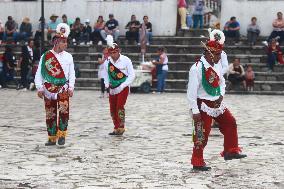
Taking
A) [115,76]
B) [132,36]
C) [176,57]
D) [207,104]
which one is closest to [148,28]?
[132,36]

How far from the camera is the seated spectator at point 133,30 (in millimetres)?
26719

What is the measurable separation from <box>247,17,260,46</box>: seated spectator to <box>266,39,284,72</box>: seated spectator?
4.62 ft

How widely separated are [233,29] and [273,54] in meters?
2.50

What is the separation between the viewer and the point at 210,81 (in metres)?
8.38

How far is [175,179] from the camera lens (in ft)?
24.8

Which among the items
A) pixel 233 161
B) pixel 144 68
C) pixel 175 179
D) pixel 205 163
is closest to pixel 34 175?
pixel 175 179

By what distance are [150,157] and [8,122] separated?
17.0ft

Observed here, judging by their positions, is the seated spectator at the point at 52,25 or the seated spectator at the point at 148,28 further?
the seated spectator at the point at 52,25

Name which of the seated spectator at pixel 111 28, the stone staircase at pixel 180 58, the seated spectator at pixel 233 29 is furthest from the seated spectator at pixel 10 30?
the seated spectator at pixel 233 29

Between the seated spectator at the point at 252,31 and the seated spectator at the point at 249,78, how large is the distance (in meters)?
2.36

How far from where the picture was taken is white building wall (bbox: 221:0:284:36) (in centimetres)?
2666

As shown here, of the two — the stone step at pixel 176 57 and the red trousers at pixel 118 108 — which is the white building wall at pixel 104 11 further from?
the red trousers at pixel 118 108

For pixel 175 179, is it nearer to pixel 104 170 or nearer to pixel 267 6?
pixel 104 170

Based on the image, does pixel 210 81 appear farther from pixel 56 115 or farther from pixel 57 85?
pixel 56 115
